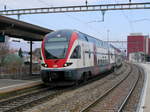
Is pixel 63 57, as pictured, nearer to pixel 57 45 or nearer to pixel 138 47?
pixel 57 45

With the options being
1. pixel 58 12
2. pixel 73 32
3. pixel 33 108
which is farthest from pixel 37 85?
pixel 58 12

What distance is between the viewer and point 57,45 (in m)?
14.0

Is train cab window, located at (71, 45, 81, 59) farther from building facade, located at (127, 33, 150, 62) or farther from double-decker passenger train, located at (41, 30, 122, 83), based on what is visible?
building facade, located at (127, 33, 150, 62)

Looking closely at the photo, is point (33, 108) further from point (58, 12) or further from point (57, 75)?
point (58, 12)

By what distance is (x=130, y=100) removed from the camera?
36.8 ft

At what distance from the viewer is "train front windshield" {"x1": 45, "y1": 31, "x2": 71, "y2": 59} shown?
44.9 ft

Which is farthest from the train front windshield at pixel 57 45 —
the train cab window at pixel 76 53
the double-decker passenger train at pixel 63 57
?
the train cab window at pixel 76 53

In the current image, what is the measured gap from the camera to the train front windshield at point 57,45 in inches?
539

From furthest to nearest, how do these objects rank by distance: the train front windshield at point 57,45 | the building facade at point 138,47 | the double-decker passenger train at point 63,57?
the building facade at point 138,47 < the train front windshield at point 57,45 < the double-decker passenger train at point 63,57

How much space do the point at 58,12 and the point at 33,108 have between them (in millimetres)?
15581

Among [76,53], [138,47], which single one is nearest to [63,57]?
[76,53]

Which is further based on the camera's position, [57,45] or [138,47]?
[138,47]

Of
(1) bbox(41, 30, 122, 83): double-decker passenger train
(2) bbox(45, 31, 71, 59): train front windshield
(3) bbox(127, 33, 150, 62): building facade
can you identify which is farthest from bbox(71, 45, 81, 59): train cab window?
(3) bbox(127, 33, 150, 62): building facade

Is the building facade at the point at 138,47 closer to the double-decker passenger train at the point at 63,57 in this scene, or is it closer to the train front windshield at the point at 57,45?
the double-decker passenger train at the point at 63,57
